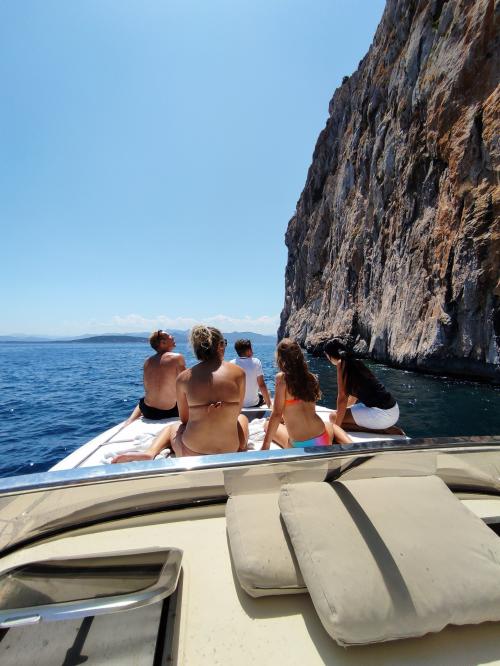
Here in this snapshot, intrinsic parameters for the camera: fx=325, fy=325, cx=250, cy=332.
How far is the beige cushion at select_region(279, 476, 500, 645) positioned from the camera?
929 millimetres

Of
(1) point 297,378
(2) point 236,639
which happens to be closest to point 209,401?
(1) point 297,378

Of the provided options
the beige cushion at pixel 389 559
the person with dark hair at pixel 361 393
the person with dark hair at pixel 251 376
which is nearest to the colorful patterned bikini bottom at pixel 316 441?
the person with dark hair at pixel 361 393

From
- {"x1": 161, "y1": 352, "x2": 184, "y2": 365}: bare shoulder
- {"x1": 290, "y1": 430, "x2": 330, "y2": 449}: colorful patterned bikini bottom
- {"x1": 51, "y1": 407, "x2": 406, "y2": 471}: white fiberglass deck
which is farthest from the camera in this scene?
{"x1": 161, "y1": 352, "x2": 184, "y2": 365}: bare shoulder

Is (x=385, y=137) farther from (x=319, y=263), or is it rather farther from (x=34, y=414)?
(x=34, y=414)

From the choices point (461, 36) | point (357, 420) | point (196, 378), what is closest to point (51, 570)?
point (196, 378)

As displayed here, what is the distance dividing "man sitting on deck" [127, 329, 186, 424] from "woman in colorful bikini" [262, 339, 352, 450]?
5.16ft

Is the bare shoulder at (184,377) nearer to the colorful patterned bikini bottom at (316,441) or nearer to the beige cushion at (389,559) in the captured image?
the colorful patterned bikini bottom at (316,441)

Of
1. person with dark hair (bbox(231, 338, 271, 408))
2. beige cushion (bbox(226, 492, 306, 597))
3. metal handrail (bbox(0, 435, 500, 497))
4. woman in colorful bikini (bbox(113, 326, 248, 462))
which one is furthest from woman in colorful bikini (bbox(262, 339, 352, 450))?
person with dark hair (bbox(231, 338, 271, 408))

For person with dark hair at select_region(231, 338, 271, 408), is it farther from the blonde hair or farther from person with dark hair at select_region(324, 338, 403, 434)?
the blonde hair

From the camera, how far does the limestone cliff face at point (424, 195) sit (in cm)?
1368

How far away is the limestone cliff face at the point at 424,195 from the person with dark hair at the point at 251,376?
12.5 m

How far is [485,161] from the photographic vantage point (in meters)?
13.7

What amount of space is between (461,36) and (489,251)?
10.4 meters

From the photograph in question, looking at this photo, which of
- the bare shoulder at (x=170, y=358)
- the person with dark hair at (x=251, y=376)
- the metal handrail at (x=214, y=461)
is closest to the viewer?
the metal handrail at (x=214, y=461)
